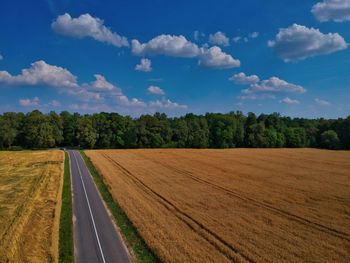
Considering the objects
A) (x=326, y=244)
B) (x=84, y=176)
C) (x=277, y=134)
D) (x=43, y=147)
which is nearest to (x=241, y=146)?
(x=277, y=134)

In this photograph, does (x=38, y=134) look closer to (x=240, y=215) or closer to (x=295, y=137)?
(x=240, y=215)

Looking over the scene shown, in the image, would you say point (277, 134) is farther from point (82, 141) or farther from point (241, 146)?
point (82, 141)

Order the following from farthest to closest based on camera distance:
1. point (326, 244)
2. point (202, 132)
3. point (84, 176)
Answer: point (202, 132)
point (84, 176)
point (326, 244)

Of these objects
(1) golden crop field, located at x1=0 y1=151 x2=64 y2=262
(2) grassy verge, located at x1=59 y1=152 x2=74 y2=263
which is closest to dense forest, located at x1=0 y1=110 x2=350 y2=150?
(1) golden crop field, located at x1=0 y1=151 x2=64 y2=262

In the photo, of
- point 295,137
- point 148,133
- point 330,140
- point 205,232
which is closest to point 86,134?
point 148,133

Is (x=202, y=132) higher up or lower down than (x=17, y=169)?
higher up

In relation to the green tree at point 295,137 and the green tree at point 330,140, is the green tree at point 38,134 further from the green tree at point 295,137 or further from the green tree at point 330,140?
the green tree at point 330,140
